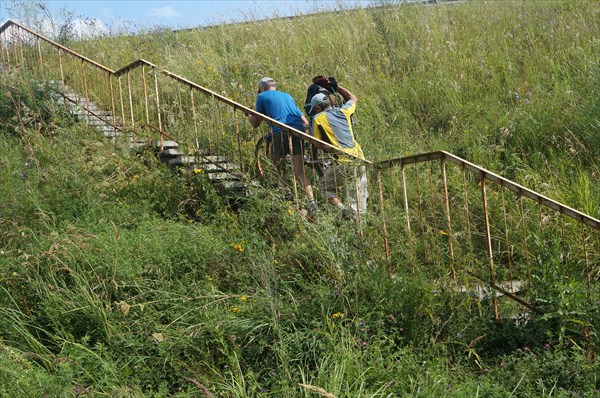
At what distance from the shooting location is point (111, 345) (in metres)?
7.04

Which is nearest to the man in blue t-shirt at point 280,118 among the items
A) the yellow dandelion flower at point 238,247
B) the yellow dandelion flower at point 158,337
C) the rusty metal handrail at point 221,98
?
the rusty metal handrail at point 221,98

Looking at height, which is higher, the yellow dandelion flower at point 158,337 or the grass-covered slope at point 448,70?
the grass-covered slope at point 448,70

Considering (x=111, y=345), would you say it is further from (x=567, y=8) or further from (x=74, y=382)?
(x=567, y=8)

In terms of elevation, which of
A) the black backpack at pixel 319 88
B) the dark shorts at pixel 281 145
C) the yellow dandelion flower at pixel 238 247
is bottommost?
the yellow dandelion flower at pixel 238 247

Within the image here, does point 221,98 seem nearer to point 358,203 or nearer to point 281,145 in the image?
point 281,145

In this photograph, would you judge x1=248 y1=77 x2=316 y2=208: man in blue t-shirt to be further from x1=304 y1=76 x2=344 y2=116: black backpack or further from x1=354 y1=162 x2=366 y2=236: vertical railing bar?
x1=354 y1=162 x2=366 y2=236: vertical railing bar

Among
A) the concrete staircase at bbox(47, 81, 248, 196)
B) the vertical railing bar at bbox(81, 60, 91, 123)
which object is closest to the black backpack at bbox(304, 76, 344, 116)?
the concrete staircase at bbox(47, 81, 248, 196)

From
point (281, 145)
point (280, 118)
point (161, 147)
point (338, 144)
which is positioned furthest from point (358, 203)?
point (161, 147)

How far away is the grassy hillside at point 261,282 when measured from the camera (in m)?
6.41

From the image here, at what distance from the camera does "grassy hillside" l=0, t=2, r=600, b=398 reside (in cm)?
641

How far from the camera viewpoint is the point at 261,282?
24.9ft

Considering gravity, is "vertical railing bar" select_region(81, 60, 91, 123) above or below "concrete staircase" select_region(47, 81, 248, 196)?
above

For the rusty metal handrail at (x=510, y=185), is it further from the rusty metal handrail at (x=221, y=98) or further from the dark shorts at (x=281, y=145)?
the dark shorts at (x=281, y=145)

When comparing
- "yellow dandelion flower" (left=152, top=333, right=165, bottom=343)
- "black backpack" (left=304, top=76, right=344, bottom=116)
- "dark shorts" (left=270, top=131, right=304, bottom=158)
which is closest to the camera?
"yellow dandelion flower" (left=152, top=333, right=165, bottom=343)
